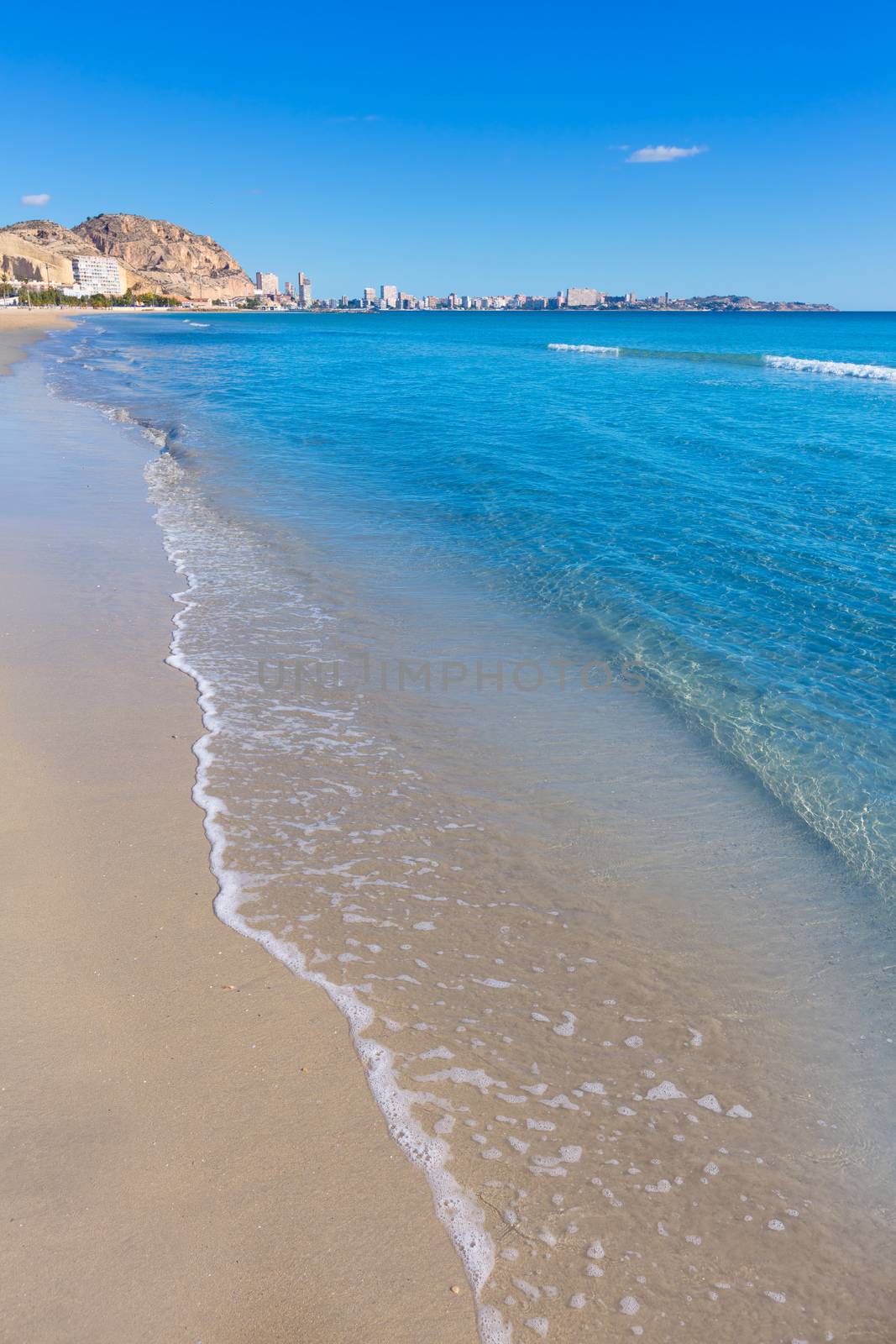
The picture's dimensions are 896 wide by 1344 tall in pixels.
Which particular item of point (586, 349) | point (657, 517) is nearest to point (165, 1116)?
point (657, 517)

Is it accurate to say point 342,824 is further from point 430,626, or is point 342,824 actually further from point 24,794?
point 430,626

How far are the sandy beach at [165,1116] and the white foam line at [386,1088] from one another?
0.19 feet

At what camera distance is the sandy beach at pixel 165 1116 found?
2.93m

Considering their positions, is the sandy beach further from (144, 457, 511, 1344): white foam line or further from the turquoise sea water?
the turquoise sea water

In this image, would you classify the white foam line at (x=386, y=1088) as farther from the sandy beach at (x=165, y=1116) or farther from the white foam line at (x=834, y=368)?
the white foam line at (x=834, y=368)

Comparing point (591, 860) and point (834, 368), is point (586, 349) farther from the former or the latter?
point (591, 860)

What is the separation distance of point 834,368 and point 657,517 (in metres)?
43.8

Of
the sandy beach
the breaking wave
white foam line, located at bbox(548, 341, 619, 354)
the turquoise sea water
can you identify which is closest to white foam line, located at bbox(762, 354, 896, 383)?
the breaking wave

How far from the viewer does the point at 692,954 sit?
4.84m

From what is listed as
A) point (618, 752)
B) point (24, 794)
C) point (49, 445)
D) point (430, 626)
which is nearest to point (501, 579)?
point (430, 626)

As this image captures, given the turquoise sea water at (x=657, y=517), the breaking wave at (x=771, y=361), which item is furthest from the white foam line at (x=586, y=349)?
the turquoise sea water at (x=657, y=517)

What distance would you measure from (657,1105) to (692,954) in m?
1.15

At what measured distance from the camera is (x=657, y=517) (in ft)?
48.9

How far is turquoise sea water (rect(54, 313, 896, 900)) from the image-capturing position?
7.60 meters
